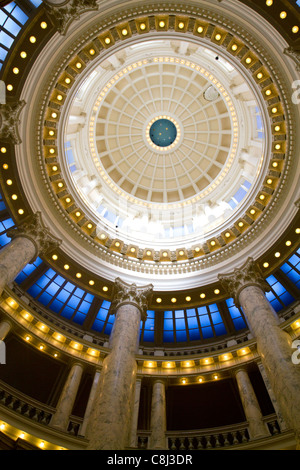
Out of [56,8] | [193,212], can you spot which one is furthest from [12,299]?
[193,212]

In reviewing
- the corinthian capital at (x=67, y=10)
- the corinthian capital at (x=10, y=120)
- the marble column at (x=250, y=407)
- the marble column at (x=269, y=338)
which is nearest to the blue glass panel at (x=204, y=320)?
the marble column at (x=269, y=338)

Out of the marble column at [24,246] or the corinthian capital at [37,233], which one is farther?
the corinthian capital at [37,233]

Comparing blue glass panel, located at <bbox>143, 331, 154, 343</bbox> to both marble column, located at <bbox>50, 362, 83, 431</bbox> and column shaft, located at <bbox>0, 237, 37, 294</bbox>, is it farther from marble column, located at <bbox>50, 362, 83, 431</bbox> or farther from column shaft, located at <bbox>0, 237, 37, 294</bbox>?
column shaft, located at <bbox>0, 237, 37, 294</bbox>

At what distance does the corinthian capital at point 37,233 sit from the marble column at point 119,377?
4875 mm

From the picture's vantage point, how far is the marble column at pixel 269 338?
39.8ft

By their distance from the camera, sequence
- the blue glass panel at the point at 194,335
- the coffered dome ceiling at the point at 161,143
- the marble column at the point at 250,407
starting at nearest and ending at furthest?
the marble column at the point at 250,407, the coffered dome ceiling at the point at 161,143, the blue glass panel at the point at 194,335

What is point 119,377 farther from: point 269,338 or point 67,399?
point 269,338

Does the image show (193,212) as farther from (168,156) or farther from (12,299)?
(12,299)

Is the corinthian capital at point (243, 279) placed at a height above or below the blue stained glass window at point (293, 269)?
below

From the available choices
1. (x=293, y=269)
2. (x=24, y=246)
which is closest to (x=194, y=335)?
(x=293, y=269)

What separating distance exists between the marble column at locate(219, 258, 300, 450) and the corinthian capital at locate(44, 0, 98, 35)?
55.4 feet

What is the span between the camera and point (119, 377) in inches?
533

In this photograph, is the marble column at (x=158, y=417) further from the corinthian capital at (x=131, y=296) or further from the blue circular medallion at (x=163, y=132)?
the blue circular medallion at (x=163, y=132)
